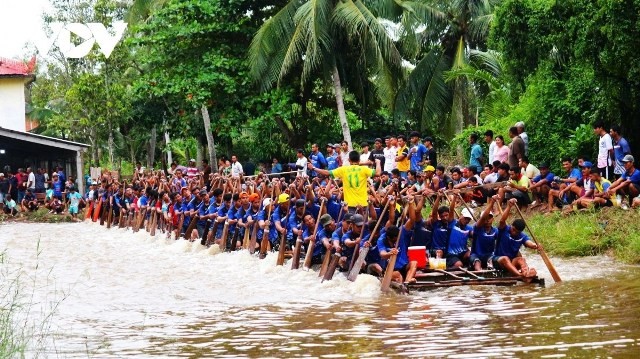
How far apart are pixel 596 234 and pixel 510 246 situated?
3.02m

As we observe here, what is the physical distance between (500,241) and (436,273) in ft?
3.14

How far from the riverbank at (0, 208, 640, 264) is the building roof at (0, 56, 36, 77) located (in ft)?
92.4

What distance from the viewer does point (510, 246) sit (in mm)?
13336

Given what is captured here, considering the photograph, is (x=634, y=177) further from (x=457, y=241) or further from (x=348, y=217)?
(x=348, y=217)

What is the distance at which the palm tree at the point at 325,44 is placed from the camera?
2472 cm

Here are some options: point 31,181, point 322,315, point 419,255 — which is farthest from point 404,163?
point 31,181

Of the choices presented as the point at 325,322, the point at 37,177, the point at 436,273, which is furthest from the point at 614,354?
the point at 37,177

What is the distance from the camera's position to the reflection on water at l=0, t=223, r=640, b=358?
9359 millimetres

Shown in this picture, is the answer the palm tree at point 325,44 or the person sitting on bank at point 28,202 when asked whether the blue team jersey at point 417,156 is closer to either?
the palm tree at point 325,44

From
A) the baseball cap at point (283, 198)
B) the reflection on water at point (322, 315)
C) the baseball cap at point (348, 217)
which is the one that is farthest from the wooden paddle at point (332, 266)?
the baseball cap at point (283, 198)

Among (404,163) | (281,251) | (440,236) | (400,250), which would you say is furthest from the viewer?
(404,163)

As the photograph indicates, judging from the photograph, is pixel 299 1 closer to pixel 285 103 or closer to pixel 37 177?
pixel 285 103

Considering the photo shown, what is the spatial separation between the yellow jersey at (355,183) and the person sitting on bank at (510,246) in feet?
8.66

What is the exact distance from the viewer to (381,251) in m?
13.1
